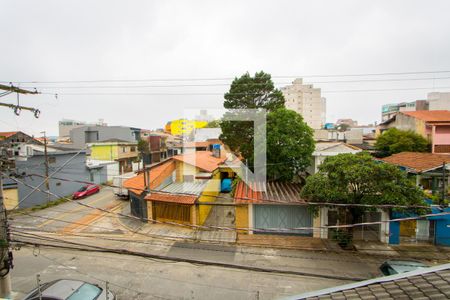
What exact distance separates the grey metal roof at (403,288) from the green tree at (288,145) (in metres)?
12.4

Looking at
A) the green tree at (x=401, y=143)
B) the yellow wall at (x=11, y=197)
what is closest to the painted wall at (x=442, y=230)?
the green tree at (x=401, y=143)

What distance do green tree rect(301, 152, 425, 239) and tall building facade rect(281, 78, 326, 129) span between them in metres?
47.0

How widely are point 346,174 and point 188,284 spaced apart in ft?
28.0

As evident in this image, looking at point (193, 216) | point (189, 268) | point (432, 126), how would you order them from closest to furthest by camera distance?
1. point (189, 268)
2. point (193, 216)
3. point (432, 126)

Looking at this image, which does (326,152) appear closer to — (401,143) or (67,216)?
(401,143)

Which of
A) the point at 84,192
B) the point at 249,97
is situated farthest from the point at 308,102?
the point at 84,192

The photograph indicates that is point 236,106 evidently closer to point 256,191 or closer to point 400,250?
point 256,191

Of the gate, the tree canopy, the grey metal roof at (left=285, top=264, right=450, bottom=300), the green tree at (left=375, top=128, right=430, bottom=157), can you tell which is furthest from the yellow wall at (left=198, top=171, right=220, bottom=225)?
the green tree at (left=375, top=128, right=430, bottom=157)

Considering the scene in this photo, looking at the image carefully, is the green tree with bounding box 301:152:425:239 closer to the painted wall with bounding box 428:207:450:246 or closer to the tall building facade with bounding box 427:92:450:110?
the painted wall with bounding box 428:207:450:246

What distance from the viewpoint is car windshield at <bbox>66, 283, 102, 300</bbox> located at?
22.1ft

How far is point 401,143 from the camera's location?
22562 mm

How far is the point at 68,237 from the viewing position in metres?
13.8

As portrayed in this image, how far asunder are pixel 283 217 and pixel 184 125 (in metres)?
52.3

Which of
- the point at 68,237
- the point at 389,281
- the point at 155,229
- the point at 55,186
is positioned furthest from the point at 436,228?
the point at 55,186
